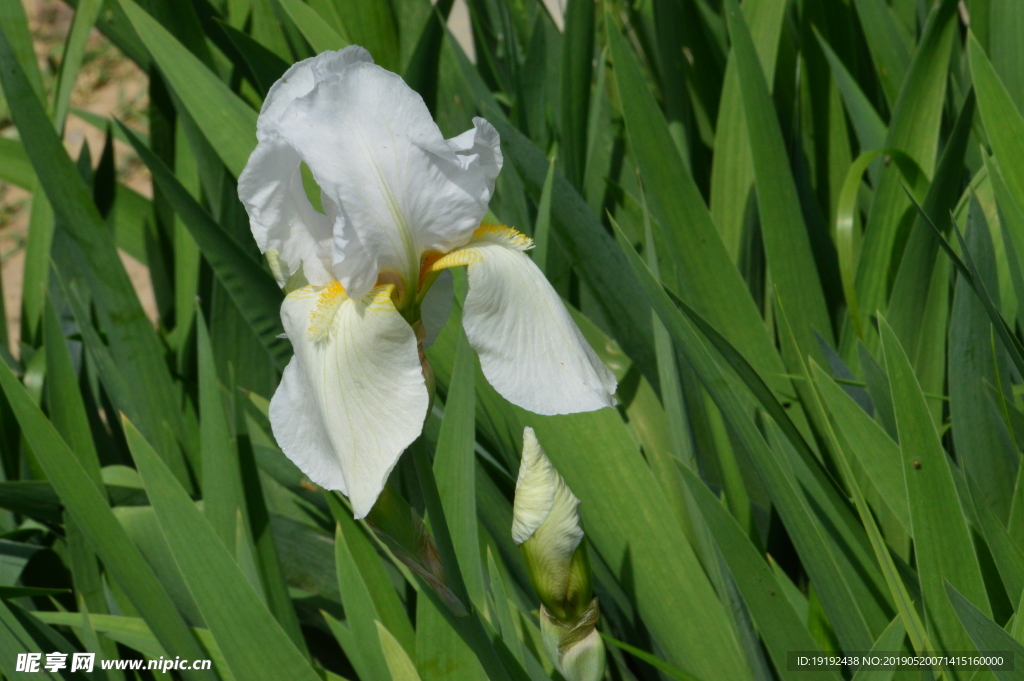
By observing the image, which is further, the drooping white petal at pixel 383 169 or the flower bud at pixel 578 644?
the flower bud at pixel 578 644

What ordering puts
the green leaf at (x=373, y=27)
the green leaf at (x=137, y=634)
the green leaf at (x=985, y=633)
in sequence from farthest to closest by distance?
1. the green leaf at (x=373, y=27)
2. the green leaf at (x=137, y=634)
3. the green leaf at (x=985, y=633)

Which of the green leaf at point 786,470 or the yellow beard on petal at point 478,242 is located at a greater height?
the yellow beard on petal at point 478,242

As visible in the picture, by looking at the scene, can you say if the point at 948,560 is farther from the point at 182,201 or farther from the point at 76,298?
the point at 76,298

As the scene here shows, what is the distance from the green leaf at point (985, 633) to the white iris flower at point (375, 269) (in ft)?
0.95

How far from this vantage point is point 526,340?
1.51 feet

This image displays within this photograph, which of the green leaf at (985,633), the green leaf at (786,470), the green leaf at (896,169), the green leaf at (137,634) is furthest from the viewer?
the green leaf at (896,169)

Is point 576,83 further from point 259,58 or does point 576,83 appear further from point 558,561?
point 558,561

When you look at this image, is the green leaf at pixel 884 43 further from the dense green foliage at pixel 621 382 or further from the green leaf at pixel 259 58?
the green leaf at pixel 259 58

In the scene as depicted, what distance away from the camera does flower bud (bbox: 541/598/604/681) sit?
0.58 meters

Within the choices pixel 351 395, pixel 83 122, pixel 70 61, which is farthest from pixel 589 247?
pixel 83 122

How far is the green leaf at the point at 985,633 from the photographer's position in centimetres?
52

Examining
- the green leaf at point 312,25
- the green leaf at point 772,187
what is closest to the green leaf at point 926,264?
the green leaf at point 772,187

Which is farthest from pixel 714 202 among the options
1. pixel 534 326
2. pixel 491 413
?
pixel 534 326

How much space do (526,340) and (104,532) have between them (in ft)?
1.63
